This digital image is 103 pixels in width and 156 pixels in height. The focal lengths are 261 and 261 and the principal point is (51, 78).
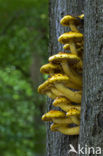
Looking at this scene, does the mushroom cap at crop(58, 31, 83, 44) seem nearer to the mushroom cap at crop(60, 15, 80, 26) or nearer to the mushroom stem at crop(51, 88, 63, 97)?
the mushroom cap at crop(60, 15, 80, 26)

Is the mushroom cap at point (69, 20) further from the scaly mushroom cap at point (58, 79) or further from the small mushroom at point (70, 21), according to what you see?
the scaly mushroom cap at point (58, 79)

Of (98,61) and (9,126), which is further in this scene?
(9,126)

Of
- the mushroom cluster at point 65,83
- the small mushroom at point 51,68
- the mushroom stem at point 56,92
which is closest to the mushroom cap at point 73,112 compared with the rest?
the mushroom cluster at point 65,83

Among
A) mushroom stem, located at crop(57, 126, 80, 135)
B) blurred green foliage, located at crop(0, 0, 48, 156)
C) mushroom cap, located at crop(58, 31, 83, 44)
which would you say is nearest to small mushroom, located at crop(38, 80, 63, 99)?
mushroom stem, located at crop(57, 126, 80, 135)

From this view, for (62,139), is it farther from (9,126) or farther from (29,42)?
(29,42)

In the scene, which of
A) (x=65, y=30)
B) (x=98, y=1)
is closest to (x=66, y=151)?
(x=65, y=30)

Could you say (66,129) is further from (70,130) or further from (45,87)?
(45,87)
